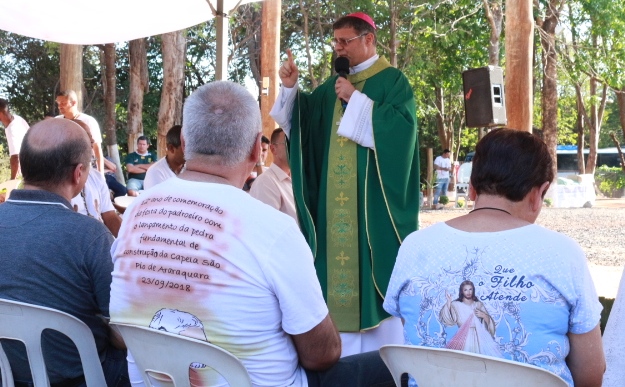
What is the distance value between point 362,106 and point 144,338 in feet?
8.23

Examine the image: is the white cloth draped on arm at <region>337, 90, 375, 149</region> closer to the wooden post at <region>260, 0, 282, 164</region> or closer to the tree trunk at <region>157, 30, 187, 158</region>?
the wooden post at <region>260, 0, 282, 164</region>

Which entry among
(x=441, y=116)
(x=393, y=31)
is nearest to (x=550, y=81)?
(x=393, y=31)

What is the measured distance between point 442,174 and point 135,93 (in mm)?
10223

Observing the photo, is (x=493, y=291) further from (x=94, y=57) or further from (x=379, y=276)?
(x=94, y=57)

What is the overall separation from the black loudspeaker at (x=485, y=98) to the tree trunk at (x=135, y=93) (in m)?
10.8

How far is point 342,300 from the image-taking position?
4.55 metres

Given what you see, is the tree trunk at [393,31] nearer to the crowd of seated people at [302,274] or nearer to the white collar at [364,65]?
the white collar at [364,65]

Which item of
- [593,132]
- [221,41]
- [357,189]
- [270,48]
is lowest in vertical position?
[357,189]

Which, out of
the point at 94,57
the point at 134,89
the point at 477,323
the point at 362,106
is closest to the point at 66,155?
the point at 477,323

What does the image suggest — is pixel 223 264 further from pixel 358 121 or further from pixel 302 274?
pixel 358 121

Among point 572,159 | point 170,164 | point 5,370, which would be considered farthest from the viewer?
point 572,159

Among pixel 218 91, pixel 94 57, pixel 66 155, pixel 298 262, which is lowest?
pixel 298 262

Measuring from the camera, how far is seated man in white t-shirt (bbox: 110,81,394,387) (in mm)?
2227

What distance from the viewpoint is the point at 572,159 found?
46594 millimetres
